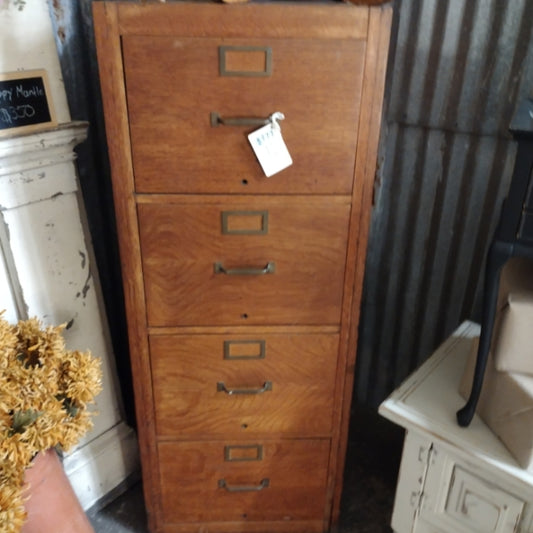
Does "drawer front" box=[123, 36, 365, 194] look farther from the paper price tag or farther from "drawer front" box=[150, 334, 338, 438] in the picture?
"drawer front" box=[150, 334, 338, 438]

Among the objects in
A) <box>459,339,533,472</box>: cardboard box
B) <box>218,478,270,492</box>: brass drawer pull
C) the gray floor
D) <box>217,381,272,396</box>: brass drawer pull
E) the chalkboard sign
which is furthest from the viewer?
the gray floor

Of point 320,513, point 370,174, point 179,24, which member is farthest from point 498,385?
point 179,24

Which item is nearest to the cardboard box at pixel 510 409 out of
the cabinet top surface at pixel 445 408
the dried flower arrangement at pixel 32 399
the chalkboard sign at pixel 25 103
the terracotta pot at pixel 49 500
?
the cabinet top surface at pixel 445 408

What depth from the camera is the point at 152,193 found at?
1037 mm

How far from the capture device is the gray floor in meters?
1.52

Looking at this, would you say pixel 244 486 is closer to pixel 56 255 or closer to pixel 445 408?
pixel 445 408

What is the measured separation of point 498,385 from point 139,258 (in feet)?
2.53

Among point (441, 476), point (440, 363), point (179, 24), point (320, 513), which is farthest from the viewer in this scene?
point (320, 513)

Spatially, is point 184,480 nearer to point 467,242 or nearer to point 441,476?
point 441,476

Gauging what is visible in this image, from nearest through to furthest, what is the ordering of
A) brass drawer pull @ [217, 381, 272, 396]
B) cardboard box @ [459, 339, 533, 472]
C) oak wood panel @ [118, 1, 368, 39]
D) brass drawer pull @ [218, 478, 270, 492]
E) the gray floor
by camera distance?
oak wood panel @ [118, 1, 368, 39] < cardboard box @ [459, 339, 533, 472] < brass drawer pull @ [217, 381, 272, 396] < brass drawer pull @ [218, 478, 270, 492] < the gray floor

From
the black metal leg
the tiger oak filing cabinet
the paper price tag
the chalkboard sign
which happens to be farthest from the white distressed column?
the black metal leg

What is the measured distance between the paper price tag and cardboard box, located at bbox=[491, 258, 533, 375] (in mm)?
499

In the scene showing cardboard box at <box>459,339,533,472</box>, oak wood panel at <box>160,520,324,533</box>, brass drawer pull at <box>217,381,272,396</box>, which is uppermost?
cardboard box at <box>459,339,533,472</box>

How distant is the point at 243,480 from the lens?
1378mm
